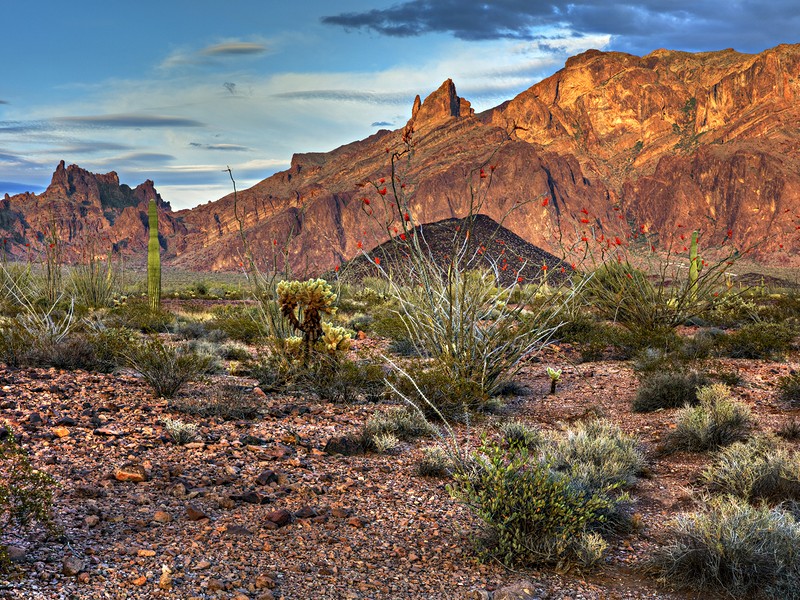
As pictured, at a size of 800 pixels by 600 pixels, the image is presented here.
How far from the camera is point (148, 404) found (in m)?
7.34

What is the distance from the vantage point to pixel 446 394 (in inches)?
306

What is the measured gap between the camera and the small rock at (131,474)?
16.9ft

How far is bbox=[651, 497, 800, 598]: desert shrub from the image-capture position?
13.0 ft

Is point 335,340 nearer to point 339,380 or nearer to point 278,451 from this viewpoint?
point 339,380

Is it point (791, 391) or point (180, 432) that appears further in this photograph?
point (791, 391)

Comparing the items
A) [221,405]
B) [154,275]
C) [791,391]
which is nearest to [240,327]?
[154,275]

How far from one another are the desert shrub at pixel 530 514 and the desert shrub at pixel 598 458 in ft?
1.95

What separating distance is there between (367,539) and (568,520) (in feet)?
4.37

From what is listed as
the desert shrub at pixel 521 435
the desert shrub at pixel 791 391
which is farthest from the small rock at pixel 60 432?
the desert shrub at pixel 791 391

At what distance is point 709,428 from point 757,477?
1326mm

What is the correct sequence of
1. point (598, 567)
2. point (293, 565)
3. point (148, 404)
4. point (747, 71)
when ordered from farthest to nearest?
point (747, 71) < point (148, 404) < point (598, 567) < point (293, 565)

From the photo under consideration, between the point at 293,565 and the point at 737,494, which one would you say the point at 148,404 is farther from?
the point at 737,494

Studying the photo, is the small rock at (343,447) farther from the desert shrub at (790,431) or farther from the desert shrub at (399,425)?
the desert shrub at (790,431)

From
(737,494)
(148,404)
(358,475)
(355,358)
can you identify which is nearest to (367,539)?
(358,475)
